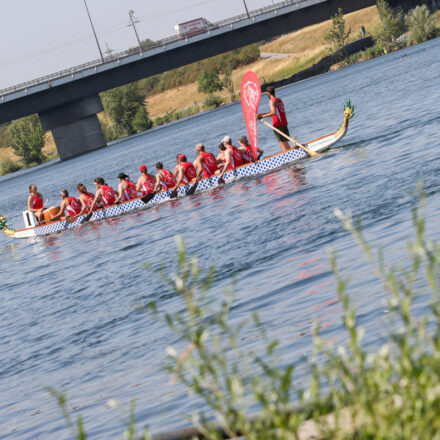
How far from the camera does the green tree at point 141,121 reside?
119 meters

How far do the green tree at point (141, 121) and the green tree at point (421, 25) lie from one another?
44.5 meters

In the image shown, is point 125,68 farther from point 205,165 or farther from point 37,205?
point 205,165

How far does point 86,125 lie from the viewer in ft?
286

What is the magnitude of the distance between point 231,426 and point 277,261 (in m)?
8.73

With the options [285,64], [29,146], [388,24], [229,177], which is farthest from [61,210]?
[29,146]

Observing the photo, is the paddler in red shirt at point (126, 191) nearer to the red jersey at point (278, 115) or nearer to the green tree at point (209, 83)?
the red jersey at point (278, 115)

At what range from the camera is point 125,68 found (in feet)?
264

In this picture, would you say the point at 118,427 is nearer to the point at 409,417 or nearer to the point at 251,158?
the point at 409,417

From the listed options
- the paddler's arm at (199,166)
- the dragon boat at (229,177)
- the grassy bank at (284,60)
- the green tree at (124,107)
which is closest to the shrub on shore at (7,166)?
the green tree at (124,107)

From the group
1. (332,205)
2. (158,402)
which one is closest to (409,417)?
(158,402)

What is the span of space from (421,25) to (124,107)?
4998cm

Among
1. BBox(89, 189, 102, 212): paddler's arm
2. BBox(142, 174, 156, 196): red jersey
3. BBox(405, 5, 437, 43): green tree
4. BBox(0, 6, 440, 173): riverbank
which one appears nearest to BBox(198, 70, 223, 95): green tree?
BBox(0, 6, 440, 173): riverbank

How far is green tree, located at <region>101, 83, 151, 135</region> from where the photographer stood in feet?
398

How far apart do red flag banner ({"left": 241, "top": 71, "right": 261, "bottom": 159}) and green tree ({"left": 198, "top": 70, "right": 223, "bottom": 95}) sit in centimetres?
9203
